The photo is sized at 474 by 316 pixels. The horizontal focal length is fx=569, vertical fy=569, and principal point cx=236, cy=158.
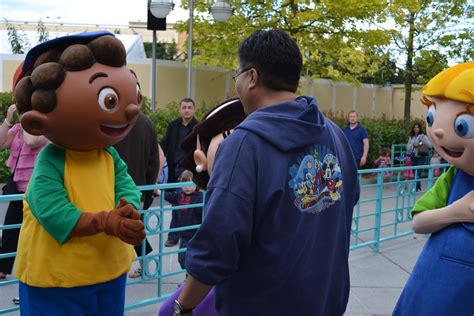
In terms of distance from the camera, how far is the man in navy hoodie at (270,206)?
1.89m

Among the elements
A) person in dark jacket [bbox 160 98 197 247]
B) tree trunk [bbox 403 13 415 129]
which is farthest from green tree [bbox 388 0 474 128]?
person in dark jacket [bbox 160 98 197 247]

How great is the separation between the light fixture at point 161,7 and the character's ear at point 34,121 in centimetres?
896

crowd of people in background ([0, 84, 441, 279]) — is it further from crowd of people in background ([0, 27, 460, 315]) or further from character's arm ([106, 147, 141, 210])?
crowd of people in background ([0, 27, 460, 315])

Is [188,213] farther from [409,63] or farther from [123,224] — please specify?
[409,63]

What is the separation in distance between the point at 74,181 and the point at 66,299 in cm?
58

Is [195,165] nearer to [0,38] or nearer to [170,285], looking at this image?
[170,285]

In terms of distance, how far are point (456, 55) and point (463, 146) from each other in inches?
587

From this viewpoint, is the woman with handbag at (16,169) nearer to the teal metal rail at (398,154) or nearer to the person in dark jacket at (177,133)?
the person in dark jacket at (177,133)

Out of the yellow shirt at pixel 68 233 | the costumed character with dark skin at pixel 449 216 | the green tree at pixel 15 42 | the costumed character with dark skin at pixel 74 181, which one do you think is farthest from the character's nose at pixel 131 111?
the green tree at pixel 15 42

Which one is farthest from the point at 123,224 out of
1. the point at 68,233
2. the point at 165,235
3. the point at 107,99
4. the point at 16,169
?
the point at 165,235

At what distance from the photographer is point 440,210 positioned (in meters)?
2.82

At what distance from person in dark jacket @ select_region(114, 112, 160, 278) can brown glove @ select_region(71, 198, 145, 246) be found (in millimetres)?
1951

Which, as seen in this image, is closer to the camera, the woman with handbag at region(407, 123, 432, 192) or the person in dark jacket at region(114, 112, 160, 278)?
the person in dark jacket at region(114, 112, 160, 278)

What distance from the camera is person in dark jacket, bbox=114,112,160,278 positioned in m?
4.73
